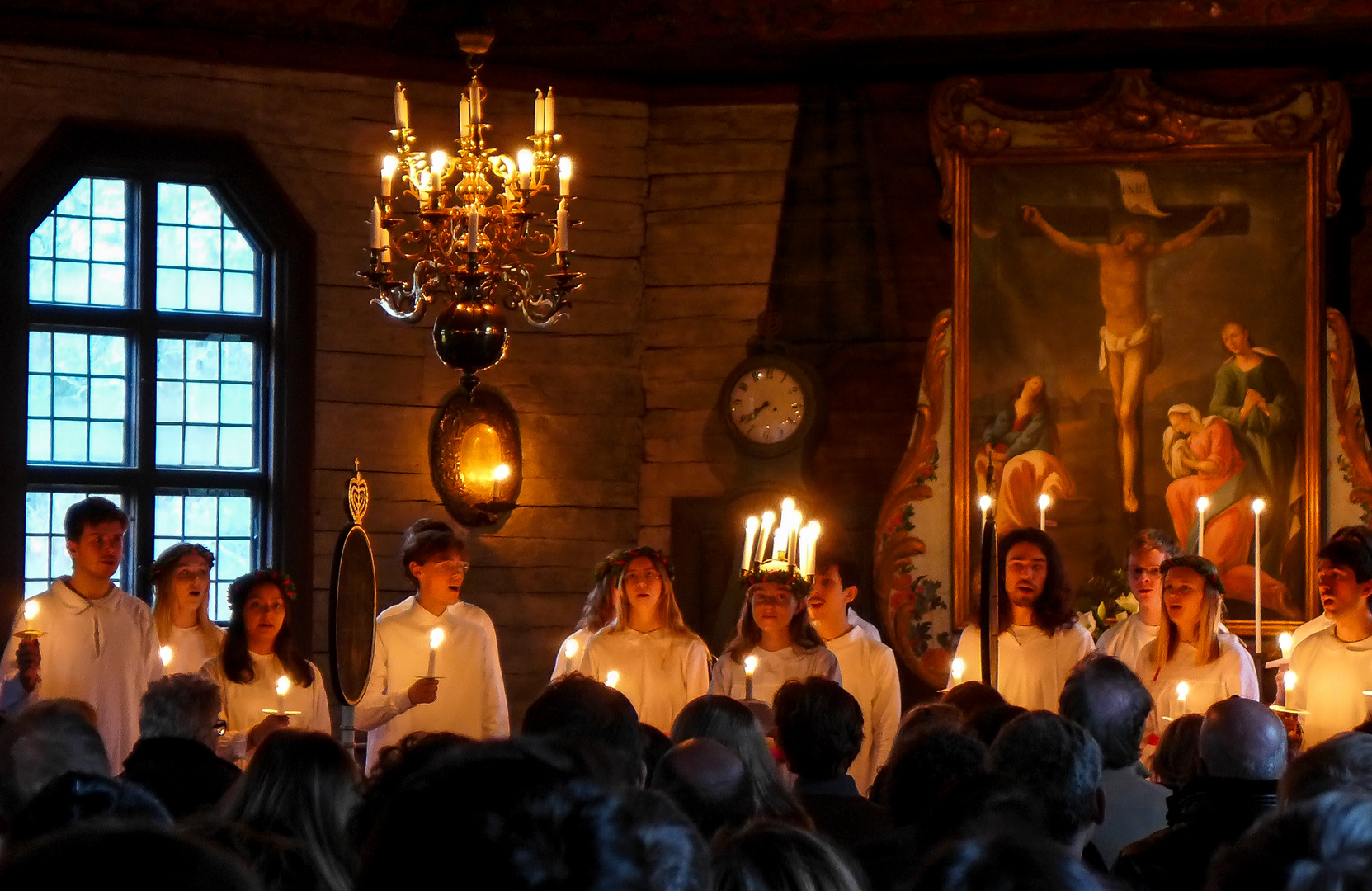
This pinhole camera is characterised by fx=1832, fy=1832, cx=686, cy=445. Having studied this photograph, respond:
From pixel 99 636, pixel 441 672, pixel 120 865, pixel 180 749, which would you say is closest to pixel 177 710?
pixel 180 749

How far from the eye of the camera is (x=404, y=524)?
391 inches

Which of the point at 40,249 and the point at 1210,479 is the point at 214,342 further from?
the point at 1210,479

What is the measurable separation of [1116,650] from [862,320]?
298cm

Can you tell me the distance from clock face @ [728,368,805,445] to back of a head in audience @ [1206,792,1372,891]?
26.6 ft

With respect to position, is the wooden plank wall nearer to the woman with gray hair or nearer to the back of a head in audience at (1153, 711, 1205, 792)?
the back of a head in audience at (1153, 711, 1205, 792)

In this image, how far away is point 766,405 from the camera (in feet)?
32.6

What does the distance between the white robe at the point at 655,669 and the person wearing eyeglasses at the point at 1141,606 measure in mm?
1694

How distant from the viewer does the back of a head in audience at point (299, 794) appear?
327cm

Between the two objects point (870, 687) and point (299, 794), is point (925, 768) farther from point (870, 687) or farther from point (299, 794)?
point (870, 687)

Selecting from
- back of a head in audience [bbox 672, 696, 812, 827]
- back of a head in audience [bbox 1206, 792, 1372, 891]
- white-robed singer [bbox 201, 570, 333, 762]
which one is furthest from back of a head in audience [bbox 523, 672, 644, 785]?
white-robed singer [bbox 201, 570, 333, 762]

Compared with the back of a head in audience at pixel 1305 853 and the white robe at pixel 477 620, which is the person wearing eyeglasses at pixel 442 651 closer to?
the white robe at pixel 477 620

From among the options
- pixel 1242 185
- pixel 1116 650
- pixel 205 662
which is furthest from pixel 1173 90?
pixel 205 662

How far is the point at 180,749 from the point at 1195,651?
168 inches

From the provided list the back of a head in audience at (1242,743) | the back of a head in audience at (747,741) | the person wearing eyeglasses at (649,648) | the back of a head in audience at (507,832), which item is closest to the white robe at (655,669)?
the person wearing eyeglasses at (649,648)
